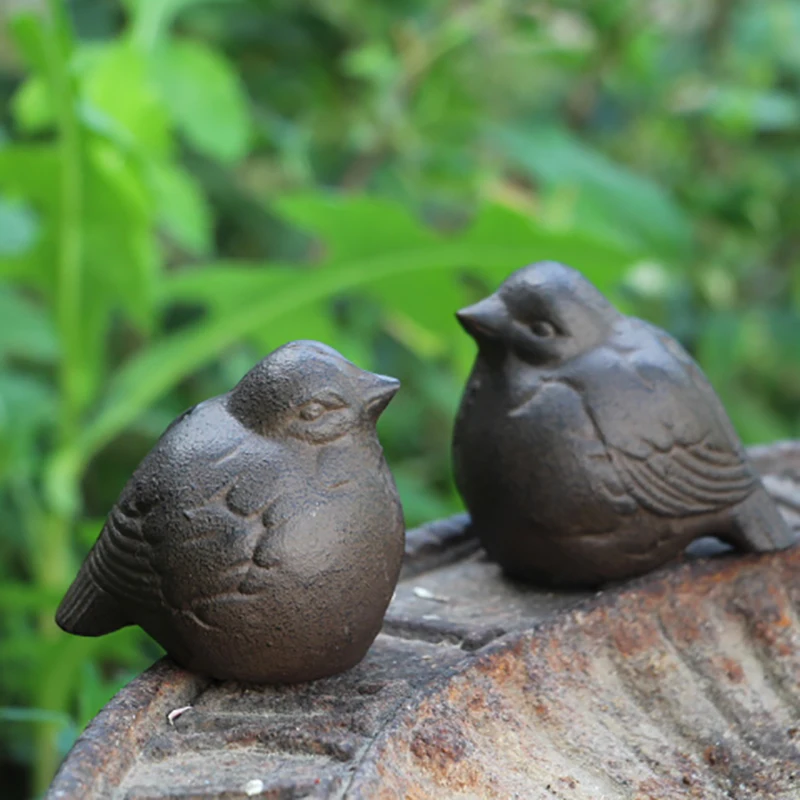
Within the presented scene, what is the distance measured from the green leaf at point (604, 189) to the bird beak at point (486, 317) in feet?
4.69

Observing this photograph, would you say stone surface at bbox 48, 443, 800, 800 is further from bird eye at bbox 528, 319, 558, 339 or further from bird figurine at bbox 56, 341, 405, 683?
bird eye at bbox 528, 319, 558, 339

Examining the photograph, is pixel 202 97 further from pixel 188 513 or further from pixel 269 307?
pixel 188 513

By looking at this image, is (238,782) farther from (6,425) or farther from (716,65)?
(716,65)

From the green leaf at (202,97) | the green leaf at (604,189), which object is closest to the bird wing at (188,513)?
the green leaf at (202,97)

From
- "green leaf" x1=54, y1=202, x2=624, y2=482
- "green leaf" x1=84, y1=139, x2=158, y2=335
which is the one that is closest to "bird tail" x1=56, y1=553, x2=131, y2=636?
"green leaf" x1=54, y1=202, x2=624, y2=482

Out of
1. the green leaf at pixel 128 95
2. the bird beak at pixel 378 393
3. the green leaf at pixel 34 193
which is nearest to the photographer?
the bird beak at pixel 378 393

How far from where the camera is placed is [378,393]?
1023mm

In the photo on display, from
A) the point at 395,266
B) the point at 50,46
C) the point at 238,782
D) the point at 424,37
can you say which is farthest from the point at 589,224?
the point at 238,782

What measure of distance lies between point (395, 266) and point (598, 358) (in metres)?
0.72

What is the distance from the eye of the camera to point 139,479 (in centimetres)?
100

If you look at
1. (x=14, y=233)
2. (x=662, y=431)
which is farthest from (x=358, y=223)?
(x=662, y=431)

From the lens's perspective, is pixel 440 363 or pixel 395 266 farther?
pixel 440 363

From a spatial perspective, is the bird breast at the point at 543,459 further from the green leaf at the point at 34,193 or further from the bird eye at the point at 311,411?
the green leaf at the point at 34,193

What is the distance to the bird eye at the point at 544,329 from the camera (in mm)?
1216
